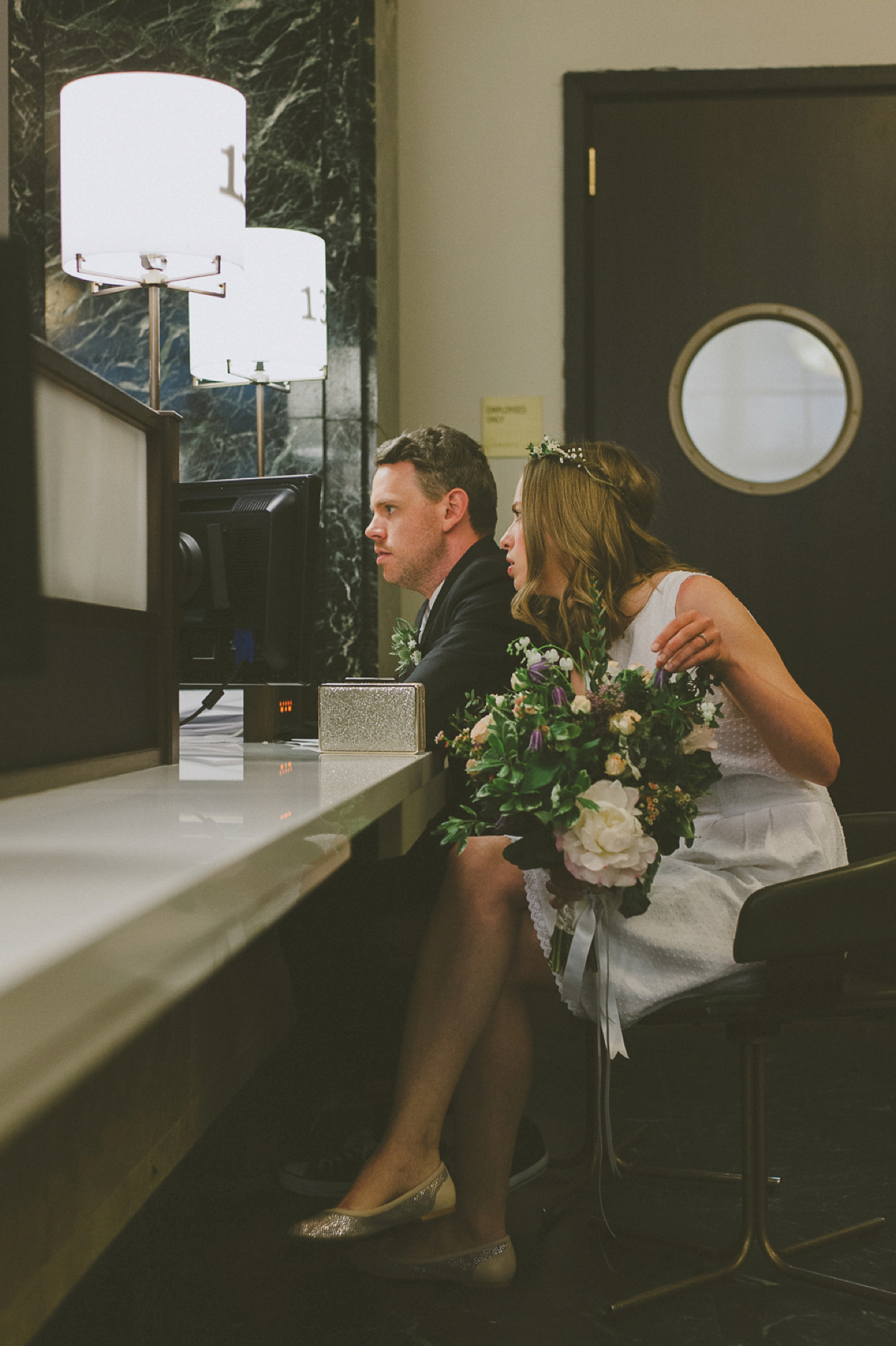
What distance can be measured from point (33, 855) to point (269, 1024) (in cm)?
111

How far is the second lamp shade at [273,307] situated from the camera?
99.0 inches

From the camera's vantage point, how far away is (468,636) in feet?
6.53

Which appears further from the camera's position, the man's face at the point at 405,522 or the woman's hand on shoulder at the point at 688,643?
the man's face at the point at 405,522

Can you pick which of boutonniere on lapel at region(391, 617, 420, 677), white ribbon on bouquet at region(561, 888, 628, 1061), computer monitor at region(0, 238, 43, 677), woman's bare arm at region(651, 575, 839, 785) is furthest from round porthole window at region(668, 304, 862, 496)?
computer monitor at region(0, 238, 43, 677)

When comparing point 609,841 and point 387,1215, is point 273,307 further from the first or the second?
point 387,1215

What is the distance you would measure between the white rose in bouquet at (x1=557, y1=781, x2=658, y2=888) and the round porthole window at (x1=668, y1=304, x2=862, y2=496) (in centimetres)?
195

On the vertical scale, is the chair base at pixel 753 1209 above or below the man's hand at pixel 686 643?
below

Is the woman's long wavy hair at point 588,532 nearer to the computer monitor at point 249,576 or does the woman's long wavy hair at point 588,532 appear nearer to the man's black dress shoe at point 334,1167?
the computer monitor at point 249,576

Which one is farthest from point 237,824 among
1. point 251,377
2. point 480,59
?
point 480,59

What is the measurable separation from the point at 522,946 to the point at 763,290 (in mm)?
2155

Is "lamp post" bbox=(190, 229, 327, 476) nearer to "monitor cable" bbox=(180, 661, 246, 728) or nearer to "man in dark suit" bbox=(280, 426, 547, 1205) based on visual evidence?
"man in dark suit" bbox=(280, 426, 547, 1205)

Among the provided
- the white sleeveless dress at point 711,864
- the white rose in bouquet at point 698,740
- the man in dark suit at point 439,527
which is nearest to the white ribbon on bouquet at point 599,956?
the white sleeveless dress at point 711,864

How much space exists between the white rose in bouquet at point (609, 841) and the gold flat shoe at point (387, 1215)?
608 millimetres

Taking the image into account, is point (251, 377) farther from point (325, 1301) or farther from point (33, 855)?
point (33, 855)
